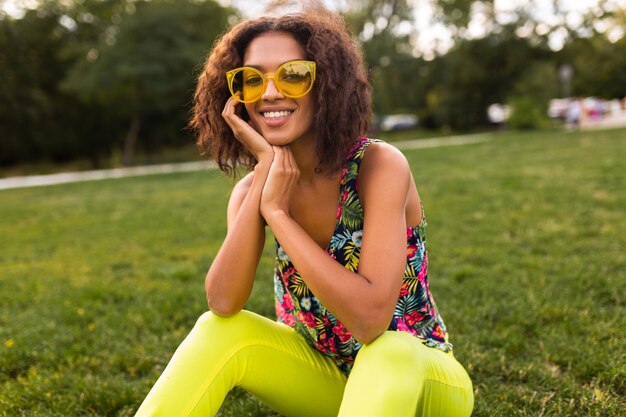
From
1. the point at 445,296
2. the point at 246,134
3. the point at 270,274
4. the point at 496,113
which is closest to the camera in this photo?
the point at 246,134

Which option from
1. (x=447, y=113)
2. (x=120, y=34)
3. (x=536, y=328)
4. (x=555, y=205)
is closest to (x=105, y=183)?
(x=120, y=34)

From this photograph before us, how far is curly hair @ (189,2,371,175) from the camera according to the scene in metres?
1.96

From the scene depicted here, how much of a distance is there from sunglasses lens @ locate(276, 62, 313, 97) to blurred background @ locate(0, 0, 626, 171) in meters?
21.7

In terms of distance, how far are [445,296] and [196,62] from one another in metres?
19.4

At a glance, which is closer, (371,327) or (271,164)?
(371,327)

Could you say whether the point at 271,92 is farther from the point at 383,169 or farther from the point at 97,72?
the point at 97,72

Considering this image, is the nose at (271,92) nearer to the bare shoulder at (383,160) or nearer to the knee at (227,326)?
the bare shoulder at (383,160)

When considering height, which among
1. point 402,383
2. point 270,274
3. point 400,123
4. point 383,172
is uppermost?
point 383,172

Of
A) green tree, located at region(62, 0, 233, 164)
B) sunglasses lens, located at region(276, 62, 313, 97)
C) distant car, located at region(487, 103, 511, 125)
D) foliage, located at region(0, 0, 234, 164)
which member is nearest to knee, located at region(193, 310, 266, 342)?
sunglasses lens, located at region(276, 62, 313, 97)

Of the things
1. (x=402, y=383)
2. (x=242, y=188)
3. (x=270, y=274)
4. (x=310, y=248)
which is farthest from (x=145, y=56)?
(x=402, y=383)

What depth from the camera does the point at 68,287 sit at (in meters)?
4.69

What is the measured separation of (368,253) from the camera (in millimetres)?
1719

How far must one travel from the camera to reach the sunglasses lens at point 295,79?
1922mm

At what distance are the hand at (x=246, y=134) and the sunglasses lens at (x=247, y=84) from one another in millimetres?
60
